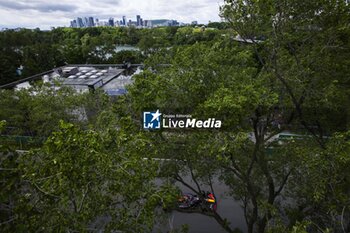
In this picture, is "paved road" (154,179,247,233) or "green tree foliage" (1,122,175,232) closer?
"green tree foliage" (1,122,175,232)

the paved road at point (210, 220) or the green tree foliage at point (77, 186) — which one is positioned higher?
the green tree foliage at point (77, 186)

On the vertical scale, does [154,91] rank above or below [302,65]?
below

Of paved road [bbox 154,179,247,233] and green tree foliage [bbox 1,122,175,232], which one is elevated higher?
green tree foliage [bbox 1,122,175,232]

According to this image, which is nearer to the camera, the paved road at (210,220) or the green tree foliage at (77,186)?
the green tree foliage at (77,186)

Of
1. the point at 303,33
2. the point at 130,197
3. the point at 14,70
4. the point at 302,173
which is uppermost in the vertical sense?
the point at 303,33

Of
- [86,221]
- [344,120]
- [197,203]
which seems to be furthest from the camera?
[197,203]

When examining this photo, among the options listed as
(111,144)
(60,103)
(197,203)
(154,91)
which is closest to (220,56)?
(154,91)

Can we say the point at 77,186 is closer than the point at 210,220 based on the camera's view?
Yes

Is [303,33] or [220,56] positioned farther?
[220,56]

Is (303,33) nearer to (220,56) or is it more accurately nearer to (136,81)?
(220,56)

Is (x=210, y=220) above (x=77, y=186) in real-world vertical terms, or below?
below

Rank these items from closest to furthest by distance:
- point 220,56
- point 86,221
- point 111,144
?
point 86,221 < point 111,144 < point 220,56
